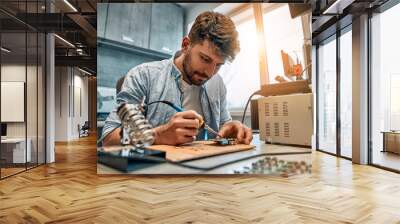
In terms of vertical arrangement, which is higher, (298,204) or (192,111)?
(192,111)

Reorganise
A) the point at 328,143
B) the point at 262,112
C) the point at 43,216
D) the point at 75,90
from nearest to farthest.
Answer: the point at 43,216 → the point at 262,112 → the point at 328,143 → the point at 75,90

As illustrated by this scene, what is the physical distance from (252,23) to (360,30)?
3.42 metres

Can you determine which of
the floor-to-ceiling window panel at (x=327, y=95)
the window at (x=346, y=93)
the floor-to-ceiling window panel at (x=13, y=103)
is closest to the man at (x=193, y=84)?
the floor-to-ceiling window panel at (x=13, y=103)

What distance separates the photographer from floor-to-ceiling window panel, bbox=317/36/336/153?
7.91 meters

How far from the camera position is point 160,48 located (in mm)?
3949

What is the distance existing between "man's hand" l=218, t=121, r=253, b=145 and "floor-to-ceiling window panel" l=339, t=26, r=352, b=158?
3856mm

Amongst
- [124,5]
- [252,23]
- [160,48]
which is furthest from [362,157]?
[124,5]

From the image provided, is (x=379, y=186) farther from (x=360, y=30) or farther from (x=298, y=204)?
(x=360, y=30)

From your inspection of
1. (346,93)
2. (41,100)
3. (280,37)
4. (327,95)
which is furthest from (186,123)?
(327,95)

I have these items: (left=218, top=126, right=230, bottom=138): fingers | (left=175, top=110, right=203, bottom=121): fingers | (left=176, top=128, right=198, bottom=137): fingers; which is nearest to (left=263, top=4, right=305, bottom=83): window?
(left=218, top=126, right=230, bottom=138): fingers

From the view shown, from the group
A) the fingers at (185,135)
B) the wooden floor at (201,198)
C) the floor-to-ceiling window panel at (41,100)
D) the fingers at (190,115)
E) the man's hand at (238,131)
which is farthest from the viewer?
the floor-to-ceiling window panel at (41,100)

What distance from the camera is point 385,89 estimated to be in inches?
240

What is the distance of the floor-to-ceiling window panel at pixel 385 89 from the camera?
19.0 ft

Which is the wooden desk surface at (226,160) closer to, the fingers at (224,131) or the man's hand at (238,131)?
the man's hand at (238,131)
